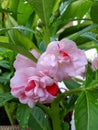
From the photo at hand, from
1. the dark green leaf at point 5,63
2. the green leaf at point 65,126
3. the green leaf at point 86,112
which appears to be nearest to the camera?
the green leaf at point 86,112

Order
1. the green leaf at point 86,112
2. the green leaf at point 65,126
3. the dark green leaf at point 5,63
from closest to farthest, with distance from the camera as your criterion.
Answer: the green leaf at point 86,112
the green leaf at point 65,126
the dark green leaf at point 5,63

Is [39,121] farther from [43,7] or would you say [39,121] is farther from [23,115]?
[43,7]

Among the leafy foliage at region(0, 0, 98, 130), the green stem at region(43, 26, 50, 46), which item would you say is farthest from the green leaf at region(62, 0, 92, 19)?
the green stem at region(43, 26, 50, 46)

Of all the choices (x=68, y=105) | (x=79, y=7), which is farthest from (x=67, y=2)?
(x=68, y=105)

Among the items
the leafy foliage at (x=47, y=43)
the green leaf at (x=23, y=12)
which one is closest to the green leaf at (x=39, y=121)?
the leafy foliage at (x=47, y=43)

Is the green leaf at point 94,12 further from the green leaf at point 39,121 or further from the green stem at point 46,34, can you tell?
the green leaf at point 39,121

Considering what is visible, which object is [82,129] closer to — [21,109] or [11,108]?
[21,109]

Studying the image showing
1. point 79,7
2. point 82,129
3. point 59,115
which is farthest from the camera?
point 79,7
